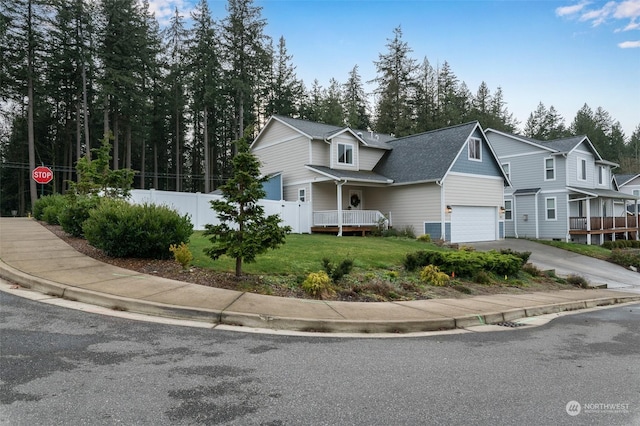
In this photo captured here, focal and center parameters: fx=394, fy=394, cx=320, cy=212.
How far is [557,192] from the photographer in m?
27.8

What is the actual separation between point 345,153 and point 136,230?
16.8 meters

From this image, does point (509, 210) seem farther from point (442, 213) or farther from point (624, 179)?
point (624, 179)

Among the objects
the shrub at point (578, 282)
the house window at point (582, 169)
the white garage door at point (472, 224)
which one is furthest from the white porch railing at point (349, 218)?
the house window at point (582, 169)

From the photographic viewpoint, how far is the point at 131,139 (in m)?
37.6

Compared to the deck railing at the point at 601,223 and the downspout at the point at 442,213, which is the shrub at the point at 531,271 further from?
the deck railing at the point at 601,223

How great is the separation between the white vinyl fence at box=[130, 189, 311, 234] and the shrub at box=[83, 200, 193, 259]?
3.26m

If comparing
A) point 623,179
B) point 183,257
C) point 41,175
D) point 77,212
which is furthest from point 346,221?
point 623,179

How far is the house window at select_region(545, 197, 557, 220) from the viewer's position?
27938 millimetres

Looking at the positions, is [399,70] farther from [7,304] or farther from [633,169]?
[7,304]

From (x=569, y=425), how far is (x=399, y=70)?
51.1 m

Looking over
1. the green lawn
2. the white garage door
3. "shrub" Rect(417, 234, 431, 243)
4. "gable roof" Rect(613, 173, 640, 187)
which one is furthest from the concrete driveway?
"gable roof" Rect(613, 173, 640, 187)

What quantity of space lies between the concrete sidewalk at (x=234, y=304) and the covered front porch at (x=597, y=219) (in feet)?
68.0

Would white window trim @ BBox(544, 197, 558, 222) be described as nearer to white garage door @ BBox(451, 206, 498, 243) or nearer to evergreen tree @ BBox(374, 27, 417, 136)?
white garage door @ BBox(451, 206, 498, 243)

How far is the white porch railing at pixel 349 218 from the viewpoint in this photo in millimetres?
21797
